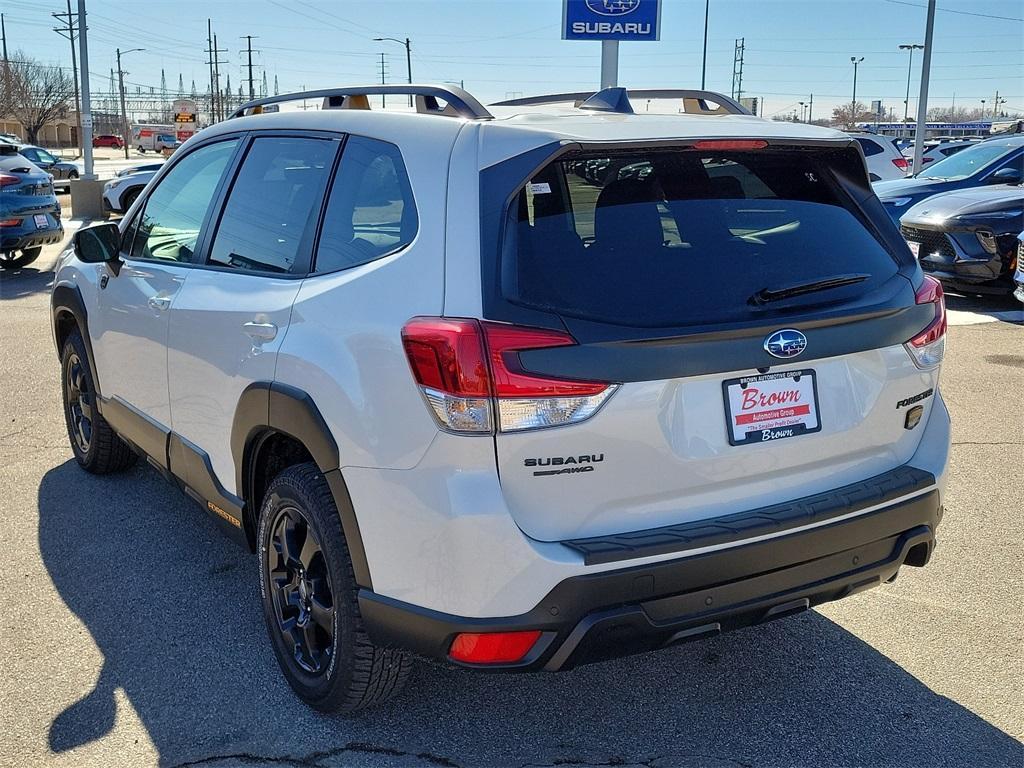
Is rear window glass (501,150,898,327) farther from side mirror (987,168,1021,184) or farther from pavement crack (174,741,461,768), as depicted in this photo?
side mirror (987,168,1021,184)

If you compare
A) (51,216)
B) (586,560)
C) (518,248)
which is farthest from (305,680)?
(51,216)

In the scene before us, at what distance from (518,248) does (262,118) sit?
1.60m

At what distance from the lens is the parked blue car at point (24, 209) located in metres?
12.7

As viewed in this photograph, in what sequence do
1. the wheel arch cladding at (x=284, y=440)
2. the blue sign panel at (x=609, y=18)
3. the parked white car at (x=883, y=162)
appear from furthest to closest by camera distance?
the parked white car at (x=883, y=162) < the blue sign panel at (x=609, y=18) < the wheel arch cladding at (x=284, y=440)

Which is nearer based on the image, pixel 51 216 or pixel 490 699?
pixel 490 699

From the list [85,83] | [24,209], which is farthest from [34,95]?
[24,209]

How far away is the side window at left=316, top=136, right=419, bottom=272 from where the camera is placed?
2752 millimetres

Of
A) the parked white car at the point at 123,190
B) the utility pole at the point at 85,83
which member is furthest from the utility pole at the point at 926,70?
the utility pole at the point at 85,83

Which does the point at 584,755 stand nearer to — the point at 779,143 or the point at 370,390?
the point at 370,390

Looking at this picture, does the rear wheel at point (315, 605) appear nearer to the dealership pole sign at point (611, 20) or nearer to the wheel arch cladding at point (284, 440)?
the wheel arch cladding at point (284, 440)

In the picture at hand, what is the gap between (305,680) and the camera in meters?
3.11

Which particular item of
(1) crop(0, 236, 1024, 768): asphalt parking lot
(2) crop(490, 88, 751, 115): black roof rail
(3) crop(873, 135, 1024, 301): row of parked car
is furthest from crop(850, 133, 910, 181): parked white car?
(2) crop(490, 88, 751, 115): black roof rail

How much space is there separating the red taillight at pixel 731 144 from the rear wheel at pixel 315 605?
1407 millimetres

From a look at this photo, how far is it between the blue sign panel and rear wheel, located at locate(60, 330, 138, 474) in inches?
415
